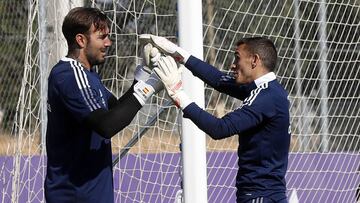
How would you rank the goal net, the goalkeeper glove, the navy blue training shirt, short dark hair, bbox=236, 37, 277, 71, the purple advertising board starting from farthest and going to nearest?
the purple advertising board < the goal net < the goalkeeper glove < short dark hair, bbox=236, 37, 277, 71 < the navy blue training shirt

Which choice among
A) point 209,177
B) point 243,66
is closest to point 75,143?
point 243,66

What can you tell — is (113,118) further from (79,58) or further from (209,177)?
(209,177)

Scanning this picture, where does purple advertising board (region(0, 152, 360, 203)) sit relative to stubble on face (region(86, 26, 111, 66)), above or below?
below

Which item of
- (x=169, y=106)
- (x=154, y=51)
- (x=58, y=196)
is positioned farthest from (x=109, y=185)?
(x=169, y=106)

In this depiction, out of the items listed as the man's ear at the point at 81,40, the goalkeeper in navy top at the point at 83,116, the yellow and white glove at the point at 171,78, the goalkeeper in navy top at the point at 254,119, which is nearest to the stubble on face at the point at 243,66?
the goalkeeper in navy top at the point at 254,119

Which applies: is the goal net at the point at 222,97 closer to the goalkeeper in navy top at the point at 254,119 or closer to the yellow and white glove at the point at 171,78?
the goalkeeper in navy top at the point at 254,119

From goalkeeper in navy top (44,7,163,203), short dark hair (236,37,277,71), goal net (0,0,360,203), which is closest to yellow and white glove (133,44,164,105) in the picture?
goalkeeper in navy top (44,7,163,203)

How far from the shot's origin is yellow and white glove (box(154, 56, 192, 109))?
15.9 ft

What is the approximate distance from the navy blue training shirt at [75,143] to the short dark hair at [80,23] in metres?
0.14

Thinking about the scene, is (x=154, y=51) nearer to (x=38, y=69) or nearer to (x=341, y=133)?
(x=38, y=69)

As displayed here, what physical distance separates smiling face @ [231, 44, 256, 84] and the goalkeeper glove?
394mm

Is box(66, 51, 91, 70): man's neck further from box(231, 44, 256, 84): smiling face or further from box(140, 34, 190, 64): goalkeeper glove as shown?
box(231, 44, 256, 84): smiling face

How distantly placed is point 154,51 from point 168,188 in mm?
2498

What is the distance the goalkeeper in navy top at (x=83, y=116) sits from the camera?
4.57 meters
